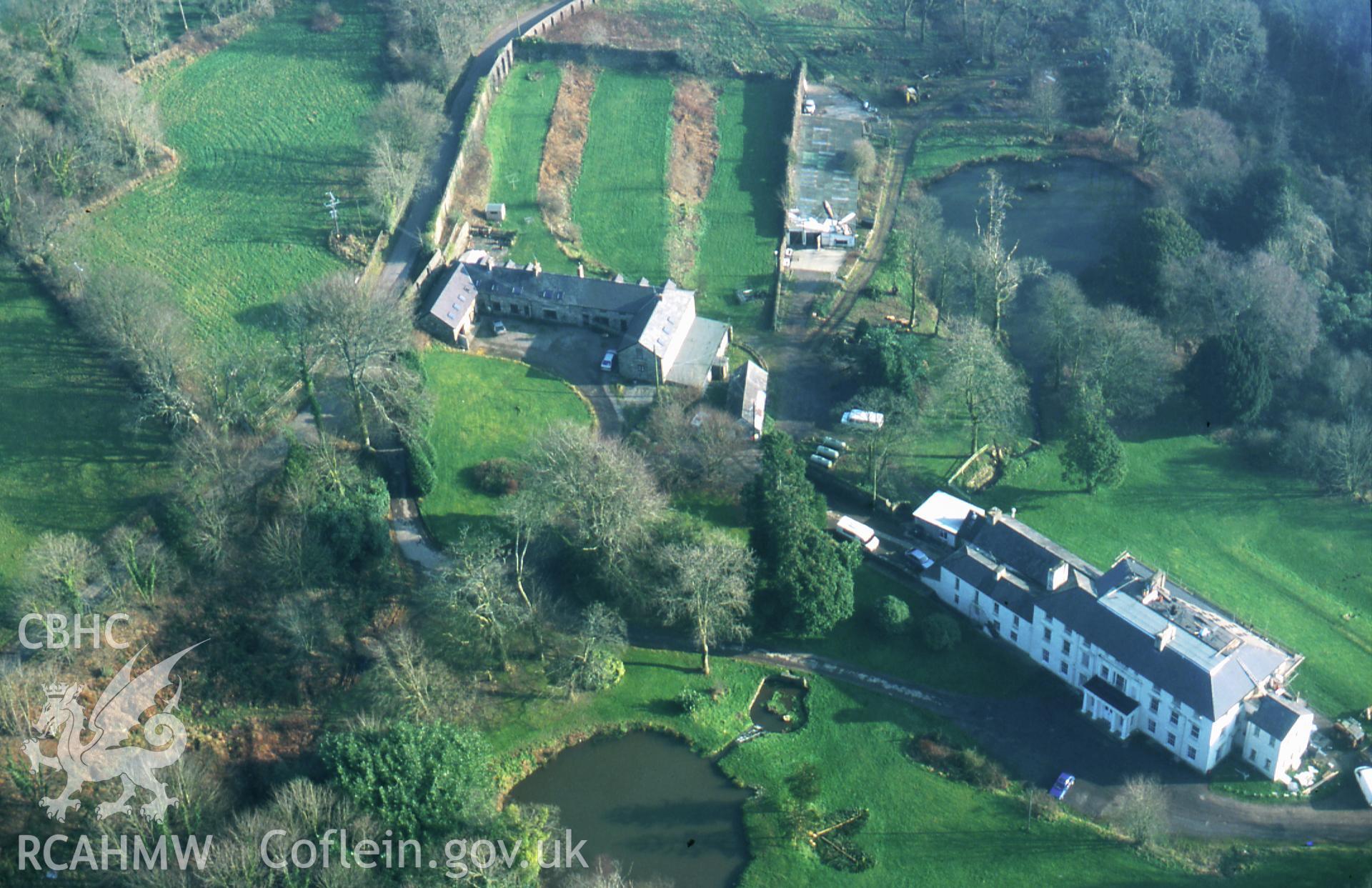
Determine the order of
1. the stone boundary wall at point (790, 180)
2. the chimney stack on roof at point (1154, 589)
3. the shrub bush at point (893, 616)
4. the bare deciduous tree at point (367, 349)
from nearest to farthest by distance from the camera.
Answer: the chimney stack on roof at point (1154, 589) < the shrub bush at point (893, 616) < the bare deciduous tree at point (367, 349) < the stone boundary wall at point (790, 180)

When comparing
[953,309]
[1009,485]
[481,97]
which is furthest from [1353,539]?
[481,97]

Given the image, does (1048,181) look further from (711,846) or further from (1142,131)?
(711,846)

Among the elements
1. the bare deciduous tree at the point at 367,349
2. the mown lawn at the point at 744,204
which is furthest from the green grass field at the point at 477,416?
the mown lawn at the point at 744,204

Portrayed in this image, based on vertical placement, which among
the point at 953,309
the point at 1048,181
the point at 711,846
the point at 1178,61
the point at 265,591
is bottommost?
the point at 711,846

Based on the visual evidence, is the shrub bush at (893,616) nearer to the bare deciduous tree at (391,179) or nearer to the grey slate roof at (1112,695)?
the grey slate roof at (1112,695)

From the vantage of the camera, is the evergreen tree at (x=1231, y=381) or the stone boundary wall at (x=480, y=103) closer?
the evergreen tree at (x=1231, y=381)

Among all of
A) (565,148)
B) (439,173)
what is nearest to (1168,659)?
(439,173)

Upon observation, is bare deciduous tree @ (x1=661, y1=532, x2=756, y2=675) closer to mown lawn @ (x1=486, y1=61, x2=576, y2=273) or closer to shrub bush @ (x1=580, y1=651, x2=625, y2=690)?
shrub bush @ (x1=580, y1=651, x2=625, y2=690)
